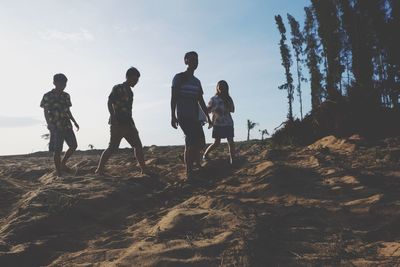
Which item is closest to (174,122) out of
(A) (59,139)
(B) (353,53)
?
(A) (59,139)

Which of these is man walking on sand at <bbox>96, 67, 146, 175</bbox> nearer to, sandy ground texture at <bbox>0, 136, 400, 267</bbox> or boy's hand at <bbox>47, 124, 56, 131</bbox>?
sandy ground texture at <bbox>0, 136, 400, 267</bbox>

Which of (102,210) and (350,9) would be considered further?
(350,9)

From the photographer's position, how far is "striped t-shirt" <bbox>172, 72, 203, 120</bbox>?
616 centimetres

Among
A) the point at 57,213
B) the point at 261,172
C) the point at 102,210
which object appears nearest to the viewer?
the point at 57,213

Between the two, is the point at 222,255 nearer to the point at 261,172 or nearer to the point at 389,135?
the point at 261,172

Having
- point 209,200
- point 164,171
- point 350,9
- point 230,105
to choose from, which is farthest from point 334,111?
point 350,9

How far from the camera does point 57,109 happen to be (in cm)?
723

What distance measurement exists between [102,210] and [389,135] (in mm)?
5501

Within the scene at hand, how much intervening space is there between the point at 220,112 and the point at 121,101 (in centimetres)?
161

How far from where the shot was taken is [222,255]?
323 centimetres

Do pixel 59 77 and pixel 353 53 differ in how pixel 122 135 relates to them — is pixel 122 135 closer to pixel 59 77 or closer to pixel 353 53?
pixel 59 77

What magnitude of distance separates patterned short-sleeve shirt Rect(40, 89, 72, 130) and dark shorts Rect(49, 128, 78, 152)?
0.08 metres

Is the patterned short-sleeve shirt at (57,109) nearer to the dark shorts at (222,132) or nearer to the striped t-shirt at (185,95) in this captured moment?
the striped t-shirt at (185,95)

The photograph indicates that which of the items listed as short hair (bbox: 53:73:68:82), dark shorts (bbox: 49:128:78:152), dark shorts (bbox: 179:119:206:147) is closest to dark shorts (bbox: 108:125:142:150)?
dark shorts (bbox: 49:128:78:152)
